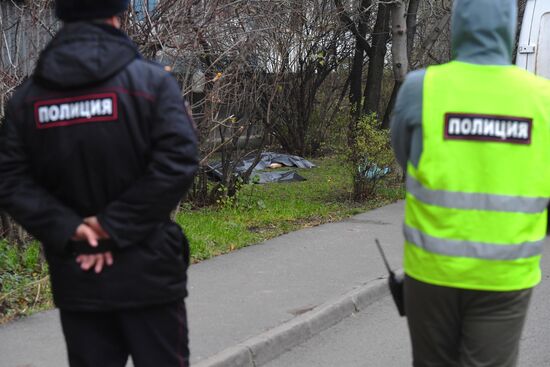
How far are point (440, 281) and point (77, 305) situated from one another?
1.25 m

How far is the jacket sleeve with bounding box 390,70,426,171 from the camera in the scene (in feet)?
9.83

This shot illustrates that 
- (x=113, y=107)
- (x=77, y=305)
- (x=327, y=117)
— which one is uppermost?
(x=113, y=107)

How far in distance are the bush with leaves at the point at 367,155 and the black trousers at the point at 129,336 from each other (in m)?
8.69

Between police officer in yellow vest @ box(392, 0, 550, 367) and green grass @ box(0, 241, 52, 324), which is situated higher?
police officer in yellow vest @ box(392, 0, 550, 367)

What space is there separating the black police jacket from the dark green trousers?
879 mm

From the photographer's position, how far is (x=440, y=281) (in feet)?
9.66

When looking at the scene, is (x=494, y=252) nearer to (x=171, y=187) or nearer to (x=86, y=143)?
(x=171, y=187)

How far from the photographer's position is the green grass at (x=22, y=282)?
6.06 meters

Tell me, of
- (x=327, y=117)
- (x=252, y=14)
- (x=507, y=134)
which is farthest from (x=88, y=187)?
(x=327, y=117)

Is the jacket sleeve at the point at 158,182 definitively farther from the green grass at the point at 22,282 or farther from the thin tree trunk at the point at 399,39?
→ the thin tree trunk at the point at 399,39

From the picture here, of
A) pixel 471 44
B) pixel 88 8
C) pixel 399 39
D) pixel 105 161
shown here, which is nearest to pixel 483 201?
pixel 471 44

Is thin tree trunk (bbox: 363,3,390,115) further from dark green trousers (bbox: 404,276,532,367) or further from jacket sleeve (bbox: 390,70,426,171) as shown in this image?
dark green trousers (bbox: 404,276,532,367)

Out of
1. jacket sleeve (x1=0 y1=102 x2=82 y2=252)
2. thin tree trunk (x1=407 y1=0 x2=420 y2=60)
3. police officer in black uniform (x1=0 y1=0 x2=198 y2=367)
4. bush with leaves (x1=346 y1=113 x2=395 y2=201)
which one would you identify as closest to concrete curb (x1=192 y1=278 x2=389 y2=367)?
police officer in black uniform (x1=0 y1=0 x2=198 y2=367)

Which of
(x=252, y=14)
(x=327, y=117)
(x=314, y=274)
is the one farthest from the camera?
(x=327, y=117)
